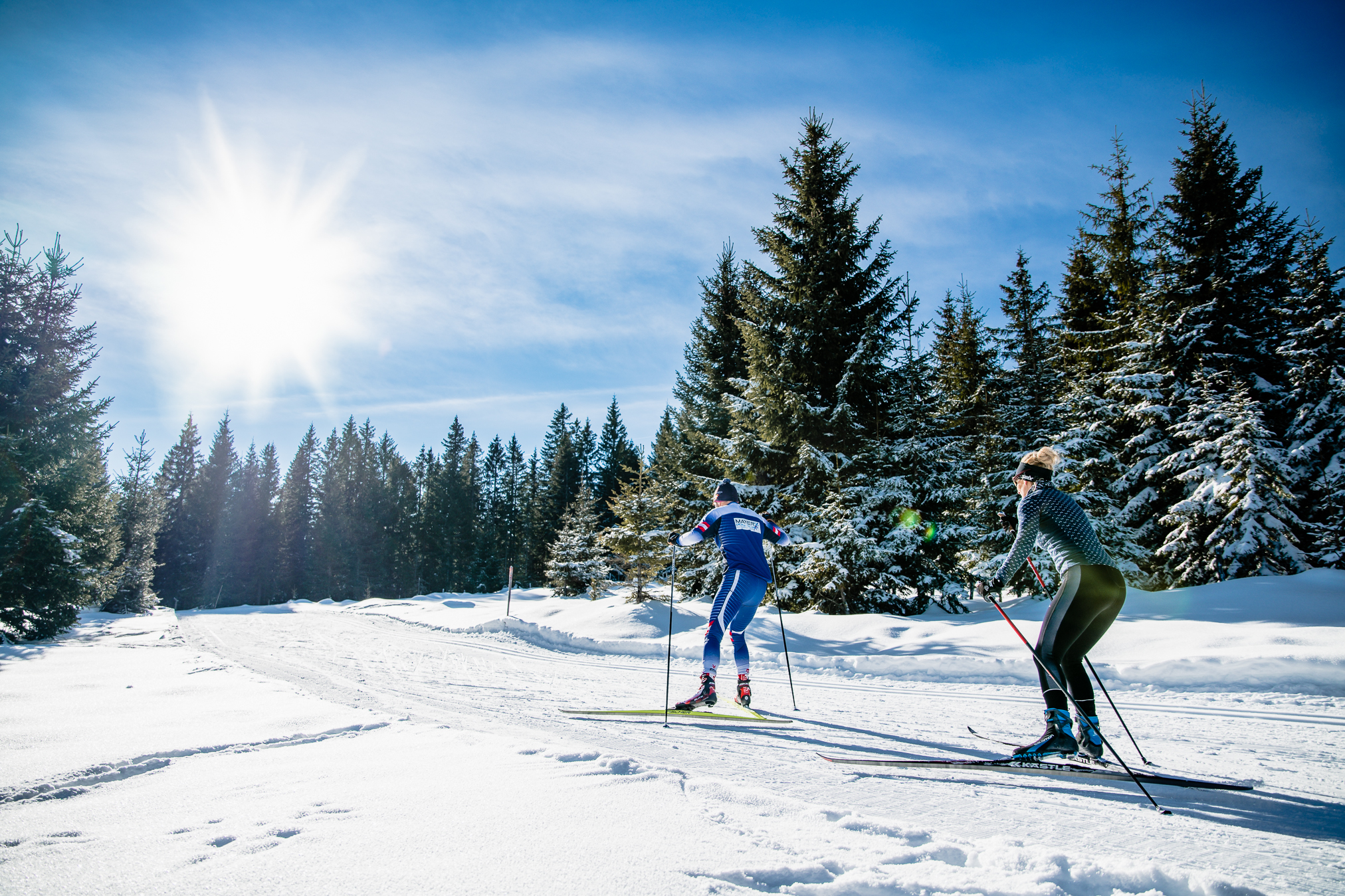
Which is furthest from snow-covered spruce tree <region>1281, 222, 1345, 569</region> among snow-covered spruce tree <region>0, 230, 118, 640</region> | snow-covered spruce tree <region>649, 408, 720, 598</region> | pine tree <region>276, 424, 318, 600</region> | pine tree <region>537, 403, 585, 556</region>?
pine tree <region>276, 424, 318, 600</region>

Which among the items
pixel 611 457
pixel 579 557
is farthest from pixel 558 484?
pixel 579 557

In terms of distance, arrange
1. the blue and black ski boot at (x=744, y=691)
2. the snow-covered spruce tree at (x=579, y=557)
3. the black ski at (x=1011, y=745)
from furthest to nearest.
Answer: the snow-covered spruce tree at (x=579, y=557) → the blue and black ski boot at (x=744, y=691) → the black ski at (x=1011, y=745)

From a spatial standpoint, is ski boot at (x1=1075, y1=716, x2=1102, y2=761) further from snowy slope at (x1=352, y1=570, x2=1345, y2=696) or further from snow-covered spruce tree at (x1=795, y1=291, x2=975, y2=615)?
snow-covered spruce tree at (x1=795, y1=291, x2=975, y2=615)

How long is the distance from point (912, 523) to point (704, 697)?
8.95 m

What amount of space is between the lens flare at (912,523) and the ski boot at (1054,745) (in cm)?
936

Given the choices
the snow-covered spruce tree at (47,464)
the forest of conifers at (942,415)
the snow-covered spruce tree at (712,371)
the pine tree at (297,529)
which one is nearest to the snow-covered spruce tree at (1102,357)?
the forest of conifers at (942,415)

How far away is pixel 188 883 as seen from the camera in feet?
5.91

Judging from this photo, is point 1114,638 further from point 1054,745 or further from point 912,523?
point 1054,745

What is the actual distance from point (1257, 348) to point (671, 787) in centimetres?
2176

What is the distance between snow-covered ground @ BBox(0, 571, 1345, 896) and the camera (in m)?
2.00

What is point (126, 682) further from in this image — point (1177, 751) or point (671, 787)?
point (1177, 751)

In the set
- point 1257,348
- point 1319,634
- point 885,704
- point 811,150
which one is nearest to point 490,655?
point 885,704

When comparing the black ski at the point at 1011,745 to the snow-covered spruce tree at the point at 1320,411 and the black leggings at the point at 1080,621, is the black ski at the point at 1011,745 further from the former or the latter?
the snow-covered spruce tree at the point at 1320,411

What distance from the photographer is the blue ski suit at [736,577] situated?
5.93 m
